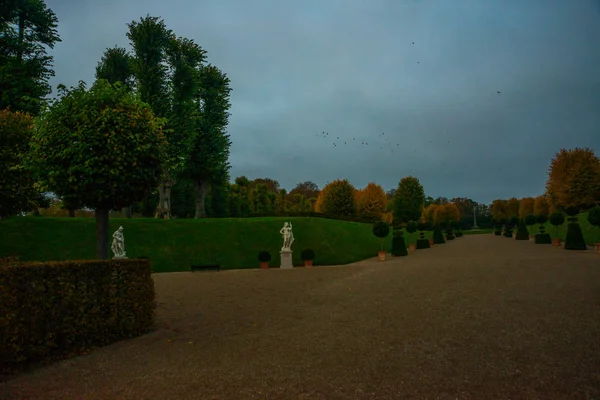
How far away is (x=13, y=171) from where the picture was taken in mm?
17234

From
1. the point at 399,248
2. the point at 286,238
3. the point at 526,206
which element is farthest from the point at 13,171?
the point at 526,206

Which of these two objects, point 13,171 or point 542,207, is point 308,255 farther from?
point 542,207

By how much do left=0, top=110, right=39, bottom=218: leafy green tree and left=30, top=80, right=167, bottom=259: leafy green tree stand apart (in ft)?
27.3

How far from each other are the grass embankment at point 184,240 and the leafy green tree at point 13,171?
8.71 m

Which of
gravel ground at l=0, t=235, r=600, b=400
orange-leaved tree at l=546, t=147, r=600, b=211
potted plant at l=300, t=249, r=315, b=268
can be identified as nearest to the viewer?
gravel ground at l=0, t=235, r=600, b=400

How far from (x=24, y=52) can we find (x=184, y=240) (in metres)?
19.4

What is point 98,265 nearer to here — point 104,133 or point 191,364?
point 191,364

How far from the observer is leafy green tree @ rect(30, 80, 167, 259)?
9.63 meters

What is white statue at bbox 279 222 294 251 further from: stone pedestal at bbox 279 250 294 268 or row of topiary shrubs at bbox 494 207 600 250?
row of topiary shrubs at bbox 494 207 600 250

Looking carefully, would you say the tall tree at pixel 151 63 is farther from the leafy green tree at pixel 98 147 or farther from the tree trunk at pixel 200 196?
the leafy green tree at pixel 98 147

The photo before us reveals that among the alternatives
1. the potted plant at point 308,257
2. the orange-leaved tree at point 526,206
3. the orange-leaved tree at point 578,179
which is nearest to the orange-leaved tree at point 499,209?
the orange-leaved tree at point 526,206

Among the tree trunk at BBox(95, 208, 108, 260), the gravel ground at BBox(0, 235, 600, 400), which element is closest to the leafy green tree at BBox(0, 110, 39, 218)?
the tree trunk at BBox(95, 208, 108, 260)

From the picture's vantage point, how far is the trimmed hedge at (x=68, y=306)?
5.87 meters

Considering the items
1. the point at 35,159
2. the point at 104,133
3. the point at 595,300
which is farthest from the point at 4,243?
the point at 595,300
